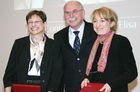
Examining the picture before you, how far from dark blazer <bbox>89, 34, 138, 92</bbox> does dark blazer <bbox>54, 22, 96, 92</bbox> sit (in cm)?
54

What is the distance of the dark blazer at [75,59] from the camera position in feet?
9.37

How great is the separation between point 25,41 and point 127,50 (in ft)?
4.15

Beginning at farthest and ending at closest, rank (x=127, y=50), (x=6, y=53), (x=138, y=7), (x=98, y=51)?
(x=6, y=53)
(x=138, y=7)
(x=98, y=51)
(x=127, y=50)

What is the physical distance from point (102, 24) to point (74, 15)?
0.71 meters

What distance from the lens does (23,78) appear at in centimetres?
271

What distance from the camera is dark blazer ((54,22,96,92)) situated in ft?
9.37

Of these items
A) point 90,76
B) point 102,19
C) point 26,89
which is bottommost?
point 26,89

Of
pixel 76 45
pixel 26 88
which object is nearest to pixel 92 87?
pixel 26 88

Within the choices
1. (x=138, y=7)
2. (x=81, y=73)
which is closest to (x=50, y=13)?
(x=138, y=7)

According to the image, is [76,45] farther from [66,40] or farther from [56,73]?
[56,73]

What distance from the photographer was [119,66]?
2283mm

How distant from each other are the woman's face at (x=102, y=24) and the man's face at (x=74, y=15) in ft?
2.01

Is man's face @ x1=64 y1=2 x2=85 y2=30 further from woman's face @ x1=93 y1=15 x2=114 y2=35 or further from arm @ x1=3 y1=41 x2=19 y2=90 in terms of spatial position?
arm @ x1=3 y1=41 x2=19 y2=90

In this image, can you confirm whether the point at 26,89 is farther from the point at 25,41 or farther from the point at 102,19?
the point at 102,19
